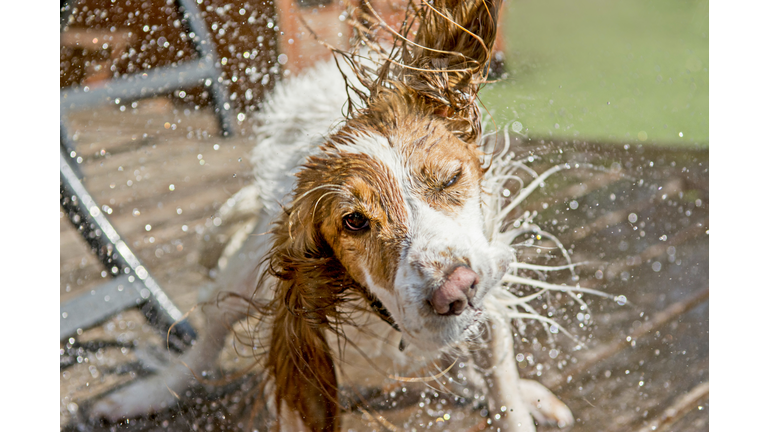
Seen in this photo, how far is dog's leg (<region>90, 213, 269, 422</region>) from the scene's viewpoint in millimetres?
1129

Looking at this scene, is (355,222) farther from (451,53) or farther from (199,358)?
(199,358)

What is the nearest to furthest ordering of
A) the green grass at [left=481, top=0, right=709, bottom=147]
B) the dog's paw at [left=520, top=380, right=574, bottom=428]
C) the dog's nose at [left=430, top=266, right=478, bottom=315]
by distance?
the dog's nose at [left=430, top=266, right=478, bottom=315] < the green grass at [left=481, top=0, right=709, bottom=147] < the dog's paw at [left=520, top=380, right=574, bottom=428]

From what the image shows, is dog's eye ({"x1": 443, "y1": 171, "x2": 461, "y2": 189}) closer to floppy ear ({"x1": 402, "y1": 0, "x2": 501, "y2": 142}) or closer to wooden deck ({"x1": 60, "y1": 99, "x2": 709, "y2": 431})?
floppy ear ({"x1": 402, "y1": 0, "x2": 501, "y2": 142})

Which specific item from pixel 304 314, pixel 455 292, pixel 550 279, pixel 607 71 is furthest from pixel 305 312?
pixel 607 71

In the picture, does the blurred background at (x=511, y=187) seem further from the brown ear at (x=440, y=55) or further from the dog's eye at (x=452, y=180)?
the dog's eye at (x=452, y=180)

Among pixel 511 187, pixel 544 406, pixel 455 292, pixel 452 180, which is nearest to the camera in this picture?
pixel 455 292

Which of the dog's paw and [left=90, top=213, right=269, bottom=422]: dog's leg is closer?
[left=90, top=213, right=269, bottom=422]: dog's leg

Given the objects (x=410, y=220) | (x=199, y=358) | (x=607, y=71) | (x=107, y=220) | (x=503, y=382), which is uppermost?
(x=607, y=71)

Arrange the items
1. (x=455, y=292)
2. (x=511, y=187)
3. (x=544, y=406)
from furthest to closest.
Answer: (x=544, y=406), (x=511, y=187), (x=455, y=292)

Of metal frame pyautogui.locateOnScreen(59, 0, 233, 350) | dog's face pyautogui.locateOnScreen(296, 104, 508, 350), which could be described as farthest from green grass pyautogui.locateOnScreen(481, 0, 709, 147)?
metal frame pyautogui.locateOnScreen(59, 0, 233, 350)

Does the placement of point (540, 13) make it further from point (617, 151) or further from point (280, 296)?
point (280, 296)

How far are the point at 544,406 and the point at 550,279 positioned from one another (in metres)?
0.33

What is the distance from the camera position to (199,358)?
3.87 feet

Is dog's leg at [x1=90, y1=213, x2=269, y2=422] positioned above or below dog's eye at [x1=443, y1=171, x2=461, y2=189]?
below
